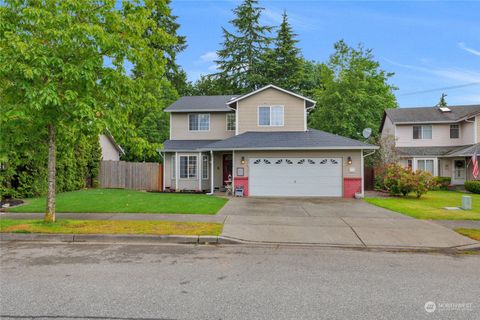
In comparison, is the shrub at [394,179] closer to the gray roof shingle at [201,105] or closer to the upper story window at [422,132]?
the gray roof shingle at [201,105]

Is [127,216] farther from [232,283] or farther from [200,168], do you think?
[200,168]

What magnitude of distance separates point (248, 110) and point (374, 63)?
21057 millimetres

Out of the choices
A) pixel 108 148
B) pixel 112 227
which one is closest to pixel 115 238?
pixel 112 227

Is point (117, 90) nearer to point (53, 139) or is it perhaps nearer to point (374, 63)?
point (53, 139)

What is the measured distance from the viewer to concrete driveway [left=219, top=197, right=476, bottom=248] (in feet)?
23.5

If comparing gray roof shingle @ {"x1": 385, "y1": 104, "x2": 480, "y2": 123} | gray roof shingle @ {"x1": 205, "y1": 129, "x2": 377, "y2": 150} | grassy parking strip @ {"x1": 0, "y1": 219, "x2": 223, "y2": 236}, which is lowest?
grassy parking strip @ {"x1": 0, "y1": 219, "x2": 223, "y2": 236}

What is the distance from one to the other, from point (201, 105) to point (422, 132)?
1897cm

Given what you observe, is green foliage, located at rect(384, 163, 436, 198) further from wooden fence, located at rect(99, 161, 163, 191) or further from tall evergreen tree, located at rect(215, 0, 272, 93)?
tall evergreen tree, located at rect(215, 0, 272, 93)

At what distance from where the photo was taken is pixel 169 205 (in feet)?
39.5

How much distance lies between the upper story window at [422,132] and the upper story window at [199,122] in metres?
18.0

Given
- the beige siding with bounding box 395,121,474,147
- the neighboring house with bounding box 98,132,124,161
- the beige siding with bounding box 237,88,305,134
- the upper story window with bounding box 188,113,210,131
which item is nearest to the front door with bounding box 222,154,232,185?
the beige siding with bounding box 237,88,305,134

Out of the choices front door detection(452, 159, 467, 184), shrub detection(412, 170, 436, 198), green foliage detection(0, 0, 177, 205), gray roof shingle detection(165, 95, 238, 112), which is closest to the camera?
green foliage detection(0, 0, 177, 205)

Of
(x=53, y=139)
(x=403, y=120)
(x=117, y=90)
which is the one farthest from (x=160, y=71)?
(x=403, y=120)

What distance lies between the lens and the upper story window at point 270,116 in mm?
19422
